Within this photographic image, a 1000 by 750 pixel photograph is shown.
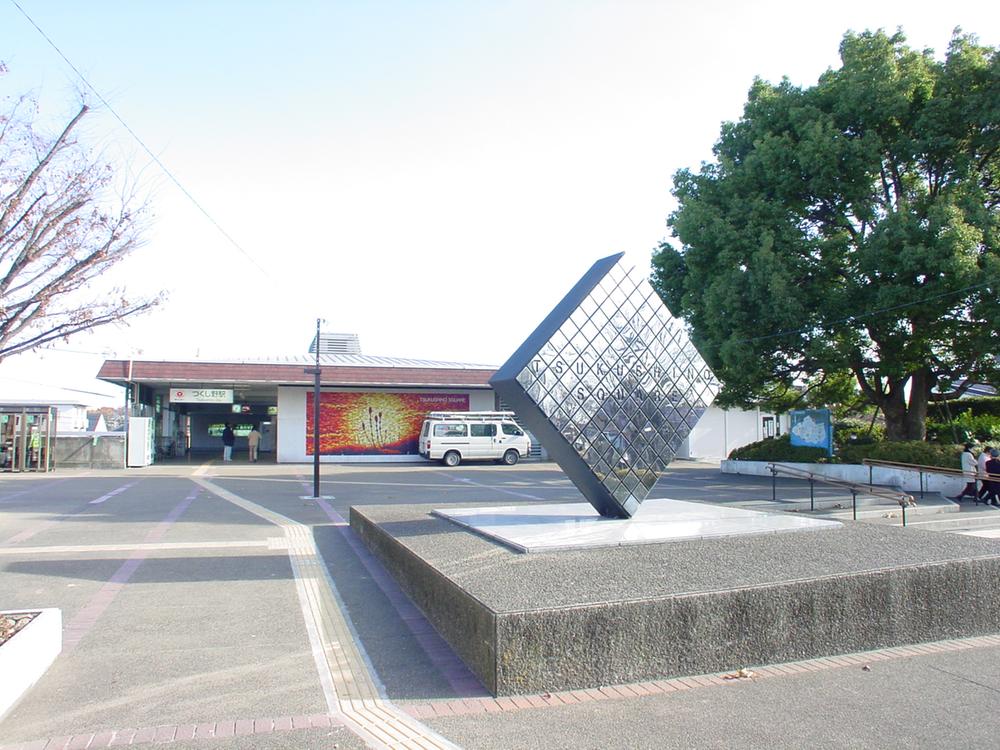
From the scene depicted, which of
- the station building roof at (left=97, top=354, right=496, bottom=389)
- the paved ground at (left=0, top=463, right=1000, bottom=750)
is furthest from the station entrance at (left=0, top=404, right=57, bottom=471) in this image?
the paved ground at (left=0, top=463, right=1000, bottom=750)

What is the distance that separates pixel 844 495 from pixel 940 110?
1036 centimetres

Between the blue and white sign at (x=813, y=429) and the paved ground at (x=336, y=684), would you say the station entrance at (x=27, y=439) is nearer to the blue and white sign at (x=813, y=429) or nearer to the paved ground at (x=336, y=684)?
the paved ground at (x=336, y=684)

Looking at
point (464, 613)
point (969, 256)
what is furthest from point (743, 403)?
point (464, 613)

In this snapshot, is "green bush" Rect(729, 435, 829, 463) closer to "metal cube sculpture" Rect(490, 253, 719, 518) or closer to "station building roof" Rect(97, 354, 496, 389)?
"station building roof" Rect(97, 354, 496, 389)

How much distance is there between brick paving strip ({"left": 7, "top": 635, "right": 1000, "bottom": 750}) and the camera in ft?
13.8

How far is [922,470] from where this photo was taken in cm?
1733

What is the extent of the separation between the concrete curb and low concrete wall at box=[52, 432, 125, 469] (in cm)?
2272

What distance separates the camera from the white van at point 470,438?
29312 millimetres

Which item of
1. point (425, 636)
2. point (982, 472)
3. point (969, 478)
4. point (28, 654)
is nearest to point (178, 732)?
point (28, 654)

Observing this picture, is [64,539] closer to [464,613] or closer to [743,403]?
[464,613]

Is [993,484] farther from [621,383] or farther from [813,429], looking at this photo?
[621,383]

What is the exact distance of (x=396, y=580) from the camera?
8070 mm

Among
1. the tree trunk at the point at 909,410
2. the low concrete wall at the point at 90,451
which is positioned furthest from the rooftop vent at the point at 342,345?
the tree trunk at the point at 909,410

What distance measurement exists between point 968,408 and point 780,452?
945 centimetres
